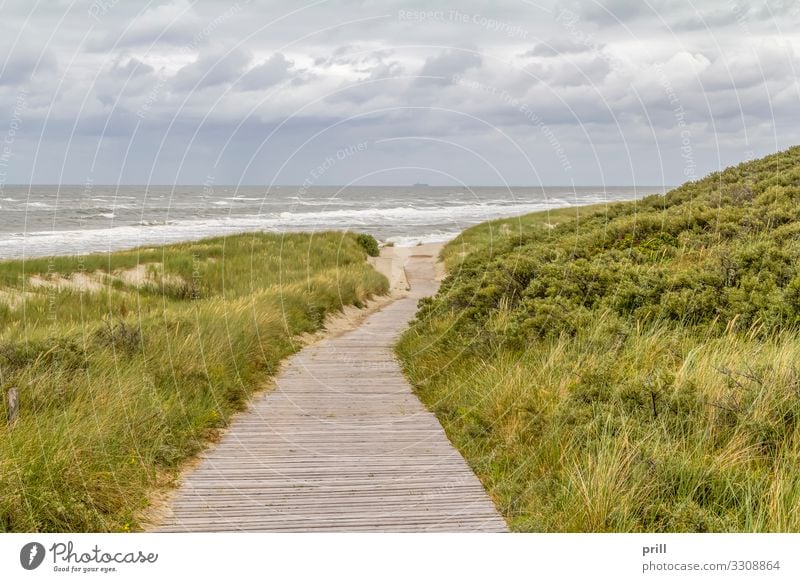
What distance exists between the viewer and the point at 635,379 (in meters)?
6.93

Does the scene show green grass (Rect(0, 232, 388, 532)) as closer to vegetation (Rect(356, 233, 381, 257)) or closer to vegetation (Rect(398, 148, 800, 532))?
vegetation (Rect(398, 148, 800, 532))

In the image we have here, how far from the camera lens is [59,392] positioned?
22.6 ft

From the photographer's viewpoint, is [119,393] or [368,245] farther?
[368,245]

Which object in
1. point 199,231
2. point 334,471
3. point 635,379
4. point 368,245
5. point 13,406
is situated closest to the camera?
point 13,406

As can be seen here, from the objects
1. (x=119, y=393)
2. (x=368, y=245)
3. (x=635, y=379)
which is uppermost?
(x=368, y=245)

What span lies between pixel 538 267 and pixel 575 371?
5.47m

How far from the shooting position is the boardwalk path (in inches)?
213

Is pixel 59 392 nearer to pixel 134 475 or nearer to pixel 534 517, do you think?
pixel 134 475

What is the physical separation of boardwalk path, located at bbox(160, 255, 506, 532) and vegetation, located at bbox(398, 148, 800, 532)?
317 mm

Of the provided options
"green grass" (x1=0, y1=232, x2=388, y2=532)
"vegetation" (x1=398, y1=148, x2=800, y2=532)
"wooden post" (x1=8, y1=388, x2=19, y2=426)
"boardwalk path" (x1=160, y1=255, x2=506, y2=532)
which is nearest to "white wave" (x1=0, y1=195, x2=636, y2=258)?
"green grass" (x1=0, y1=232, x2=388, y2=532)

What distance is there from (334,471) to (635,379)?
2.91 meters

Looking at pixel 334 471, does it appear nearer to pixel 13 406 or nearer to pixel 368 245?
pixel 13 406

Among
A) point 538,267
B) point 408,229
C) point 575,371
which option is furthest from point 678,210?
point 408,229

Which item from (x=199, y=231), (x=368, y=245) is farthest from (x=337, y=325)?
(x=199, y=231)
